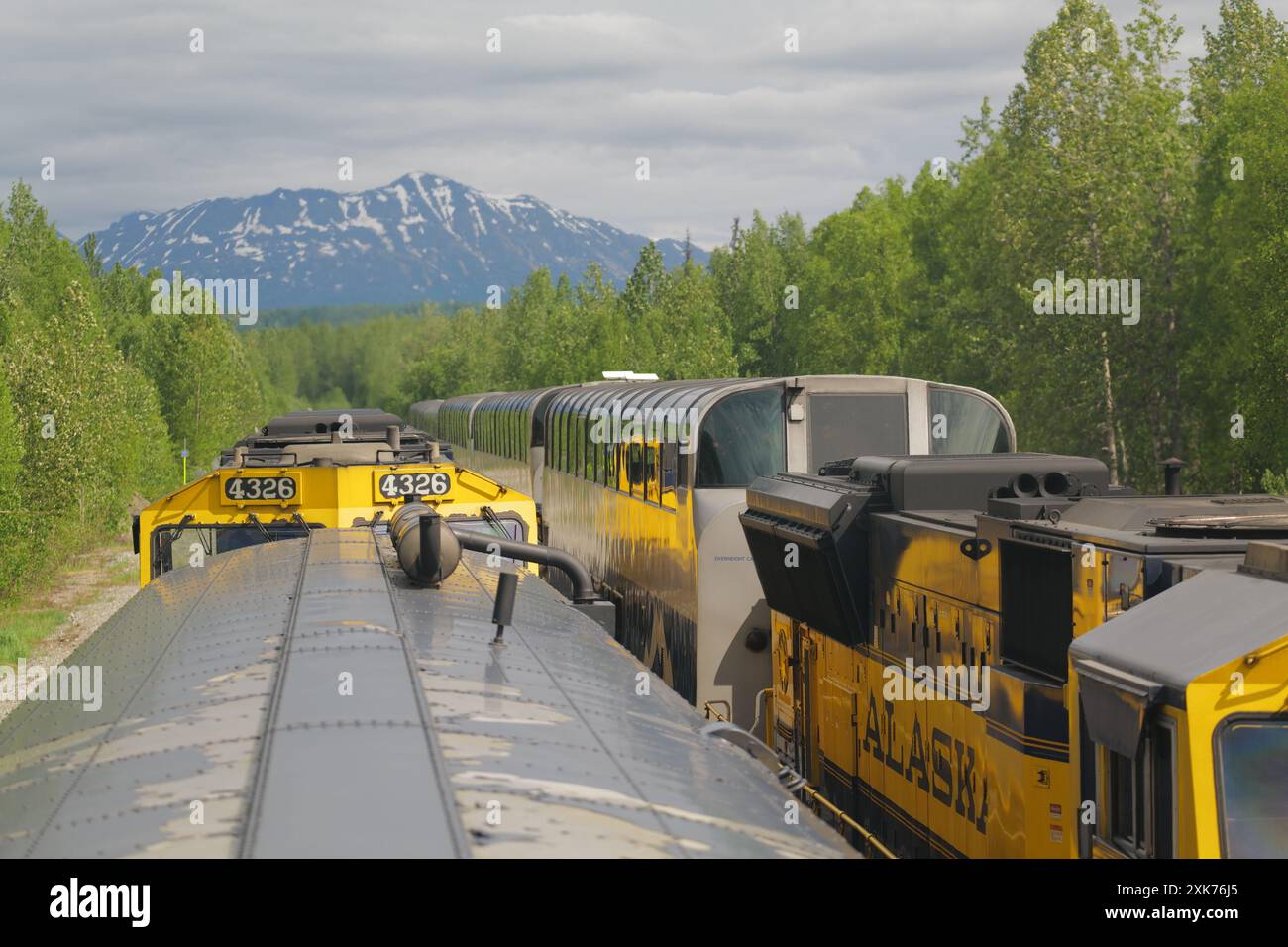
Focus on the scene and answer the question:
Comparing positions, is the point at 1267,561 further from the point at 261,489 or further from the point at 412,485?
the point at 261,489

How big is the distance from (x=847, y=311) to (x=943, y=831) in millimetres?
66513

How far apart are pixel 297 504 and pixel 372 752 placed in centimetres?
1040

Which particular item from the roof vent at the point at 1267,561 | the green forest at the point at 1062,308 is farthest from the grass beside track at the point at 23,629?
the roof vent at the point at 1267,561

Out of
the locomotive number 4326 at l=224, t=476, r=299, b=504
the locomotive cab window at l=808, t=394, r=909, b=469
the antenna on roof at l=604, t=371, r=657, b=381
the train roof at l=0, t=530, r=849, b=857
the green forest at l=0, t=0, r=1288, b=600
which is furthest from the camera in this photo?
the green forest at l=0, t=0, r=1288, b=600

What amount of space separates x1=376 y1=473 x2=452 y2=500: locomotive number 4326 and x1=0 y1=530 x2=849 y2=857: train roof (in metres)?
6.54

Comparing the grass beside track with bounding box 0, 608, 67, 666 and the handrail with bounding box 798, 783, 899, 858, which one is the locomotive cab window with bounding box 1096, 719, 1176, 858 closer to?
the handrail with bounding box 798, 783, 899, 858

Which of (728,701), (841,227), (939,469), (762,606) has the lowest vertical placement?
(728,701)

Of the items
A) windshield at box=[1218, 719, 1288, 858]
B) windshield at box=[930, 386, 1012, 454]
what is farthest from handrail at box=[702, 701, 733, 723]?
Answer: windshield at box=[1218, 719, 1288, 858]

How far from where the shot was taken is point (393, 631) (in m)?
7.64

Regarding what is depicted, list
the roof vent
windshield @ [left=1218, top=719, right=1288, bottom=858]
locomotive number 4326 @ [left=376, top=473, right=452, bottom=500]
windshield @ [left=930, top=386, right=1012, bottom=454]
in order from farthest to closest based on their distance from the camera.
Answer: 1. windshield @ [left=930, top=386, right=1012, bottom=454]
2. locomotive number 4326 @ [left=376, top=473, right=452, bottom=500]
3. the roof vent
4. windshield @ [left=1218, top=719, right=1288, bottom=858]

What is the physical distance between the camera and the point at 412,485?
15.5 m

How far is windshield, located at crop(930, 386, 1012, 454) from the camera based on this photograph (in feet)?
55.0
